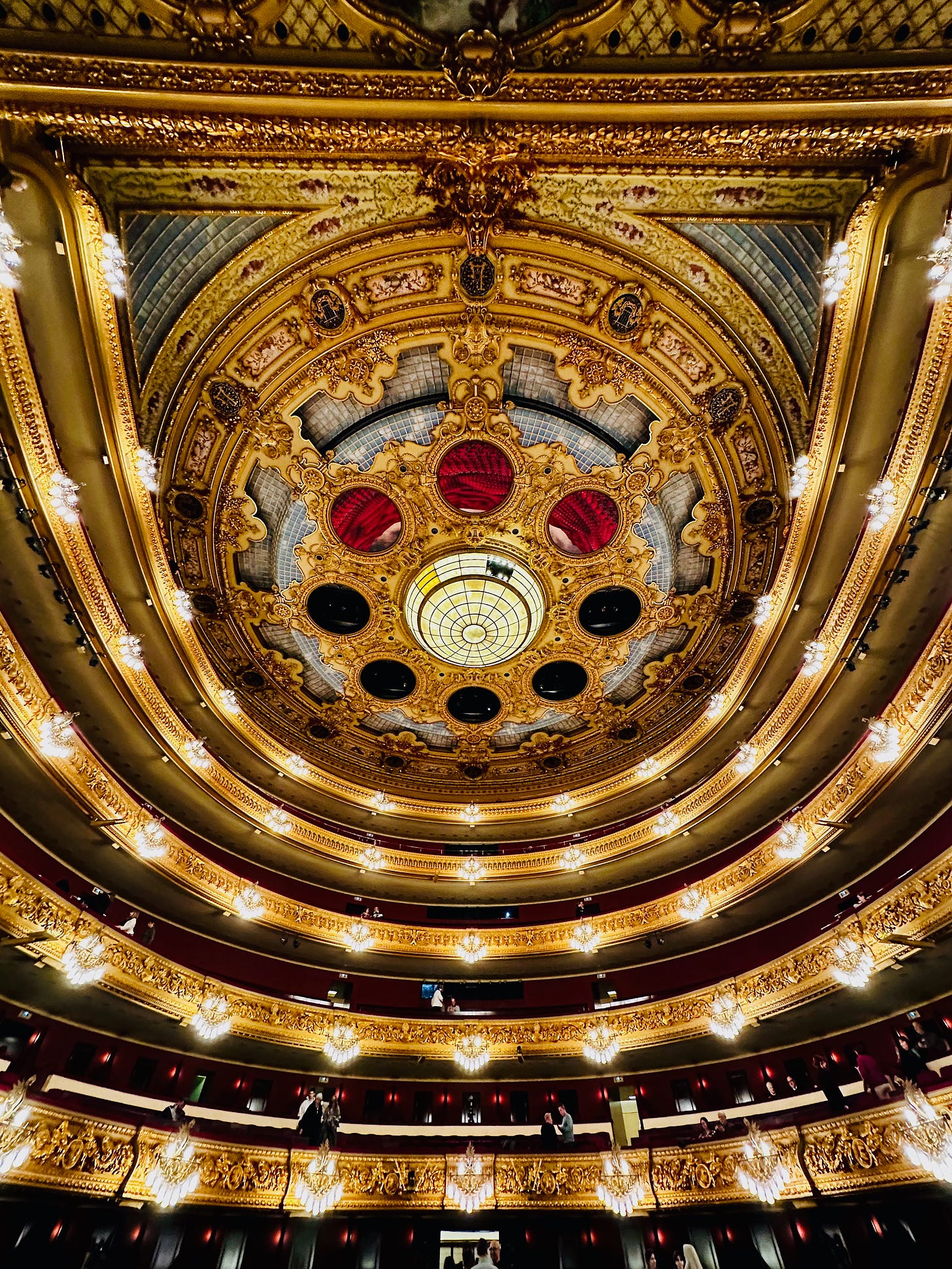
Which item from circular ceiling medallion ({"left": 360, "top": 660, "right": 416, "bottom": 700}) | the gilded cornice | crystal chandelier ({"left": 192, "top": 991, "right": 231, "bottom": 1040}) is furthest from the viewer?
circular ceiling medallion ({"left": 360, "top": 660, "right": 416, "bottom": 700})

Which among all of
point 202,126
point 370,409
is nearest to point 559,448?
point 370,409

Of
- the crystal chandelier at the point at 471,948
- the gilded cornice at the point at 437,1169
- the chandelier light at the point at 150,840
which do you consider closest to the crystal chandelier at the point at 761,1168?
the gilded cornice at the point at 437,1169

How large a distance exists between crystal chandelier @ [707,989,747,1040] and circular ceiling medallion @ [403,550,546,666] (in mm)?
9929

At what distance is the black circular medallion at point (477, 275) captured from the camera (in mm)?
9797

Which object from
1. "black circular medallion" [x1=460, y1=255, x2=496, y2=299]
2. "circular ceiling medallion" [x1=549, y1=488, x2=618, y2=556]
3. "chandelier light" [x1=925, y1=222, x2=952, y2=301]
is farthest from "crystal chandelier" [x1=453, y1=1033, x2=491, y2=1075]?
"black circular medallion" [x1=460, y1=255, x2=496, y2=299]

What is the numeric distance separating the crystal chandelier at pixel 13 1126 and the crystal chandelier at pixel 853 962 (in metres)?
13.1

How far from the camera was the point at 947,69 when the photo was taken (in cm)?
551

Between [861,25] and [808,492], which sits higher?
[808,492]

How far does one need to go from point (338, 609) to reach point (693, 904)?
1255 cm

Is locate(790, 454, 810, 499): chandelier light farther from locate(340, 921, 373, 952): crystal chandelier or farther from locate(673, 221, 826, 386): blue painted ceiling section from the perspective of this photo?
locate(340, 921, 373, 952): crystal chandelier

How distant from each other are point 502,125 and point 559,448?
6280 millimetres

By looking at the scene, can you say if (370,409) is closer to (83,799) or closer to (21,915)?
(83,799)

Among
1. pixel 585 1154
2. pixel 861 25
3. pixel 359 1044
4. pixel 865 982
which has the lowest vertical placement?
pixel 585 1154

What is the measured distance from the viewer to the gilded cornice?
771 centimetres
